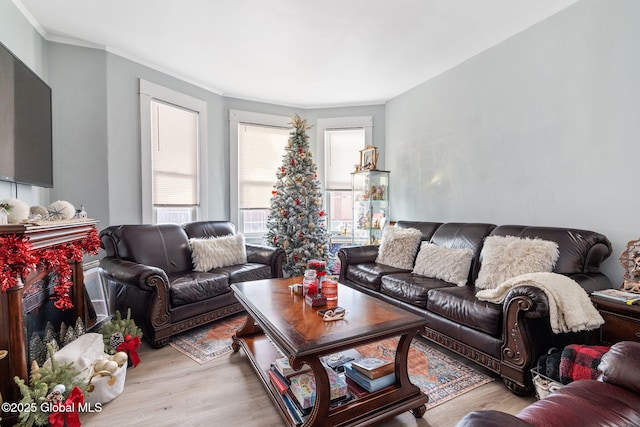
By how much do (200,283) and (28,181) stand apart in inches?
60.1

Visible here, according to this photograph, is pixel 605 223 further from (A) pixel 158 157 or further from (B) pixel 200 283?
(A) pixel 158 157

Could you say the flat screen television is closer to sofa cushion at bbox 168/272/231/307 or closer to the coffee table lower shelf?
sofa cushion at bbox 168/272/231/307

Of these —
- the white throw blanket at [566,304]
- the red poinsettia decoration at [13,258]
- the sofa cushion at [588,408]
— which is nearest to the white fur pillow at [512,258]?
the white throw blanket at [566,304]

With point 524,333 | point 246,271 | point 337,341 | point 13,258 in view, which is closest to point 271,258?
point 246,271

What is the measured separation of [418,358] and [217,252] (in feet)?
7.63

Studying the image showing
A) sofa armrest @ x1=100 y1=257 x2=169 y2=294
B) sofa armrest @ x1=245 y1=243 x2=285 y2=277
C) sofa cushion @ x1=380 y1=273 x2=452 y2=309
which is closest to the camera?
sofa armrest @ x1=100 y1=257 x2=169 y2=294

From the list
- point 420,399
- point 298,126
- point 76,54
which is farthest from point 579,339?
point 76,54

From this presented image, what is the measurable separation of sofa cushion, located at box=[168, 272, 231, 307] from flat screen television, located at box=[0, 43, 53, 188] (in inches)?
53.9

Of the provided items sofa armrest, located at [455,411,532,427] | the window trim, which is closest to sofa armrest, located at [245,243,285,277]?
the window trim

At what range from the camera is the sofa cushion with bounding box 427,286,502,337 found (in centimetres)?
200

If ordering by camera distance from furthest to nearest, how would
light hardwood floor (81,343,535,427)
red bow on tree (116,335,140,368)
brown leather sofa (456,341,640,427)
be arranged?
red bow on tree (116,335,140,368) → light hardwood floor (81,343,535,427) → brown leather sofa (456,341,640,427)

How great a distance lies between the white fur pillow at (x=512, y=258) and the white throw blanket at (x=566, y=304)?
340 mm

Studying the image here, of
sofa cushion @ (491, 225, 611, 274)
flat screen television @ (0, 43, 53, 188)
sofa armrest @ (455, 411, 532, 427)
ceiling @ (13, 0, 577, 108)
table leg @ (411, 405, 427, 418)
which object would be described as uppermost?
ceiling @ (13, 0, 577, 108)

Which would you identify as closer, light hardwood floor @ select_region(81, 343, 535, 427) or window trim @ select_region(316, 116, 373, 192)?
light hardwood floor @ select_region(81, 343, 535, 427)
